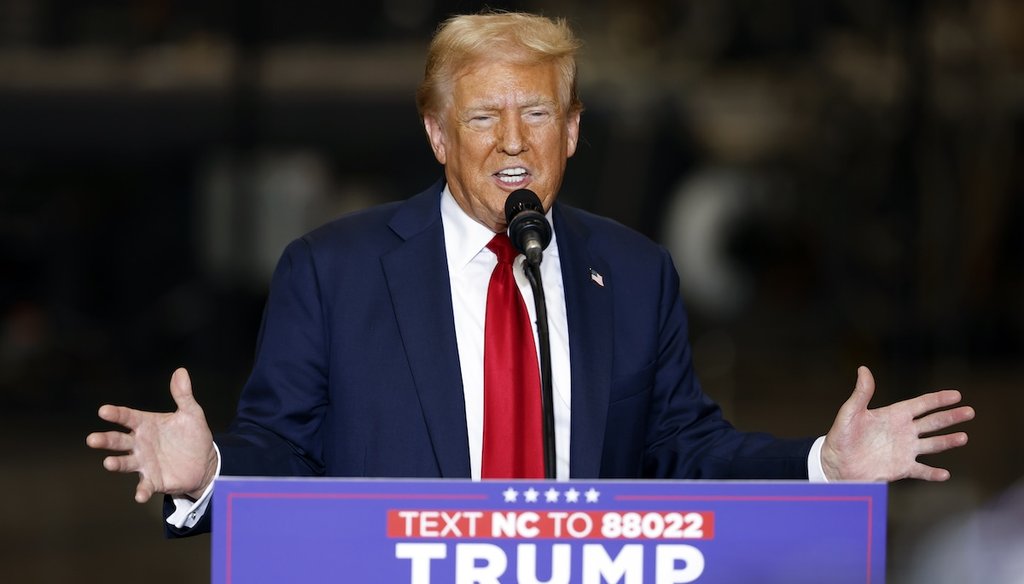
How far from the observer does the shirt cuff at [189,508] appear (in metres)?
1.85

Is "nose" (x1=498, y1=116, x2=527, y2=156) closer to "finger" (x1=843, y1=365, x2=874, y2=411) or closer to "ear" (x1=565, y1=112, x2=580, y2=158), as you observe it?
"ear" (x1=565, y1=112, x2=580, y2=158)

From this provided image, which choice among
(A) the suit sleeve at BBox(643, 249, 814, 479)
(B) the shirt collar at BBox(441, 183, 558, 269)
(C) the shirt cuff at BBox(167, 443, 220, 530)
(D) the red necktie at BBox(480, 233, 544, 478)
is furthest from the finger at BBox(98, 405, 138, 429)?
(A) the suit sleeve at BBox(643, 249, 814, 479)

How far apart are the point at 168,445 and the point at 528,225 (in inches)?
20.9

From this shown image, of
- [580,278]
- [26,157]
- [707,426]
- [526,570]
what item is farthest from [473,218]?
[26,157]

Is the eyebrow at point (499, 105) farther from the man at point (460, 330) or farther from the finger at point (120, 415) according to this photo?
the finger at point (120, 415)

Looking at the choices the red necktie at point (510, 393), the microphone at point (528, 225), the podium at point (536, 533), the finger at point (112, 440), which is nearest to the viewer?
the podium at point (536, 533)

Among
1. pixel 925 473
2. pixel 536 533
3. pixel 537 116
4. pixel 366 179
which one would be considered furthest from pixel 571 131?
pixel 366 179

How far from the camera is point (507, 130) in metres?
2.12

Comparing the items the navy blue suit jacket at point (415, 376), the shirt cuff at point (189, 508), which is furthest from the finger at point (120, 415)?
the navy blue suit jacket at point (415, 376)

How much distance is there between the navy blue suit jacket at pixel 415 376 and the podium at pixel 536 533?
1.30 ft

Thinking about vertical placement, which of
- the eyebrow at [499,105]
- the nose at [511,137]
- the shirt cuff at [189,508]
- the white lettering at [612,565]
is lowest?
the white lettering at [612,565]

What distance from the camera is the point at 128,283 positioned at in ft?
20.6

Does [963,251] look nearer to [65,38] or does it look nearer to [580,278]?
[65,38]

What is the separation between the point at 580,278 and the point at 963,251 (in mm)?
4827
